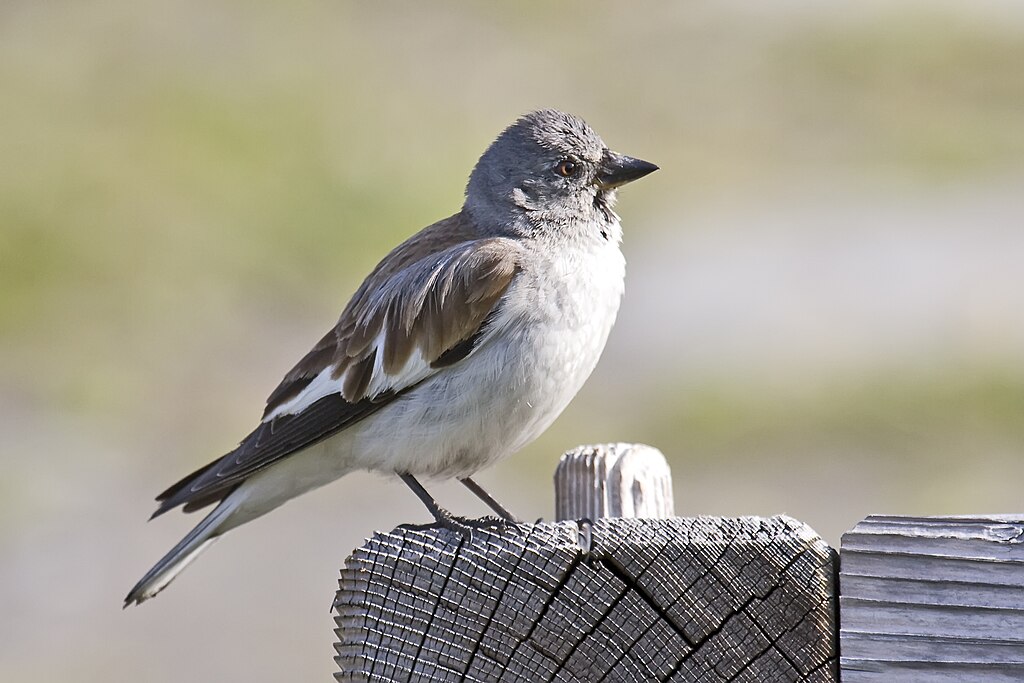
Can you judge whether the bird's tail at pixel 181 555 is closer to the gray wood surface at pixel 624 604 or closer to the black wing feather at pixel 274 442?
the black wing feather at pixel 274 442

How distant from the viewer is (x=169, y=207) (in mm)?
13320

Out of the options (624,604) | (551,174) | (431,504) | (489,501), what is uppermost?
(551,174)

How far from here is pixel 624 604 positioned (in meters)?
2.07

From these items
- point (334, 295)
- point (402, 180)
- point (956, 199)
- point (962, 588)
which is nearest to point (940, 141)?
point (956, 199)

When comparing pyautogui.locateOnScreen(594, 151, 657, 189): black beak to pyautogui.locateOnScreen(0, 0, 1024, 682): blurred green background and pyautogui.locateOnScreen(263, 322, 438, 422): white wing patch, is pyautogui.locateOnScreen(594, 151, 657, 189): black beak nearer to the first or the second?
pyautogui.locateOnScreen(263, 322, 438, 422): white wing patch

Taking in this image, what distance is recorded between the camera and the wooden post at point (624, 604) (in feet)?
6.59

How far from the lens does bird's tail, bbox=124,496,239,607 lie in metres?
4.50

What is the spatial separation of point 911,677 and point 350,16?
17.4 m

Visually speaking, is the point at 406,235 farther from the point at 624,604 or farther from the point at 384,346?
the point at 624,604

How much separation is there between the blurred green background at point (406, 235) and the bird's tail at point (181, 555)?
8.69ft

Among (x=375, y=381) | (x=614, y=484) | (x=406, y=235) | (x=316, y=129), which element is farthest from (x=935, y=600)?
(x=316, y=129)

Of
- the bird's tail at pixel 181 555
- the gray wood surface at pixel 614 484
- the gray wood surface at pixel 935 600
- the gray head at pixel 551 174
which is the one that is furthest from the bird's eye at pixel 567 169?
the gray wood surface at pixel 935 600

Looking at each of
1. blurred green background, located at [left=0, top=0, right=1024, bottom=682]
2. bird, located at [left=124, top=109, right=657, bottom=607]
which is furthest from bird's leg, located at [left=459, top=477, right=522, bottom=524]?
blurred green background, located at [left=0, top=0, right=1024, bottom=682]

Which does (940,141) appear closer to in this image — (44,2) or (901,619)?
(44,2)
